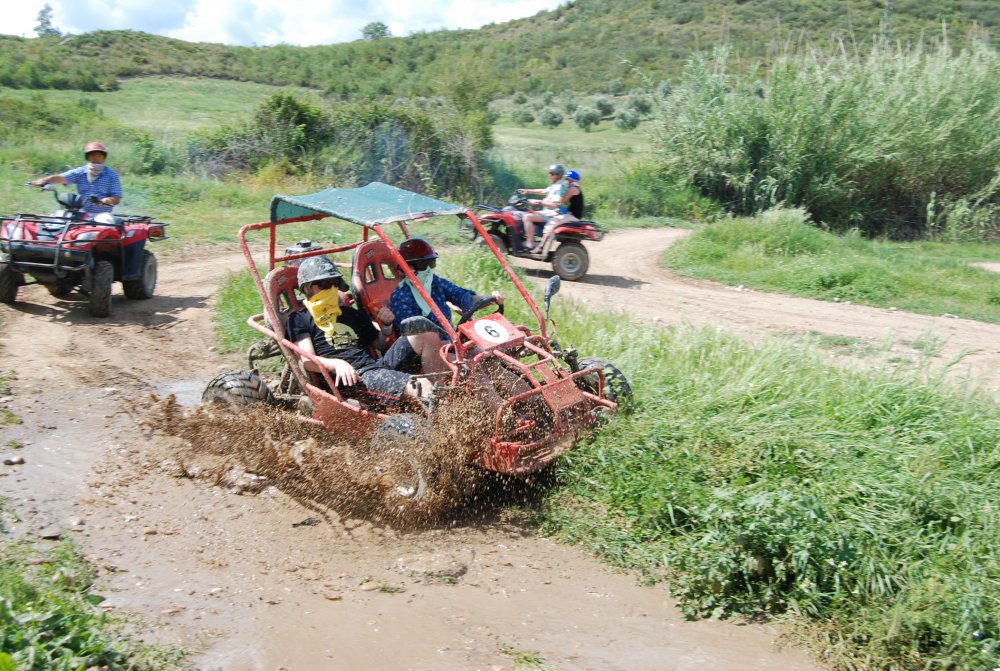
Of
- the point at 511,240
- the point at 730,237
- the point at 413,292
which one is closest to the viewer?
the point at 413,292

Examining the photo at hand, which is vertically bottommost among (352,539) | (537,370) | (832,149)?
(352,539)

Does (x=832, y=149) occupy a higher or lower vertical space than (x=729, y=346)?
higher

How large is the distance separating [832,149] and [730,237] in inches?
213

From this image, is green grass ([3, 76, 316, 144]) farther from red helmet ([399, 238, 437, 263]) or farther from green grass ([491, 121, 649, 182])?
red helmet ([399, 238, 437, 263])

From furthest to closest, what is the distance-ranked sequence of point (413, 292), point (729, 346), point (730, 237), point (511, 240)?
point (730, 237)
point (511, 240)
point (729, 346)
point (413, 292)

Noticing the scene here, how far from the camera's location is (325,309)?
6672 mm

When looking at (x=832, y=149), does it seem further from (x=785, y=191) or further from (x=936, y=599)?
(x=936, y=599)

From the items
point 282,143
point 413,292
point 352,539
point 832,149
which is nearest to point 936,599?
point 352,539

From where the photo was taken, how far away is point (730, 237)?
1636 cm

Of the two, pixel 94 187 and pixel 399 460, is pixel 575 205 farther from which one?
pixel 399 460

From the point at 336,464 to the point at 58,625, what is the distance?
2.44m

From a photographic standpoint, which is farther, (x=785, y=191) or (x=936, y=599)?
(x=785, y=191)

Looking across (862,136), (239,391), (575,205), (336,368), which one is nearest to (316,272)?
(336,368)

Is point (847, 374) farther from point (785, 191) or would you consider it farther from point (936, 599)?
point (785, 191)
